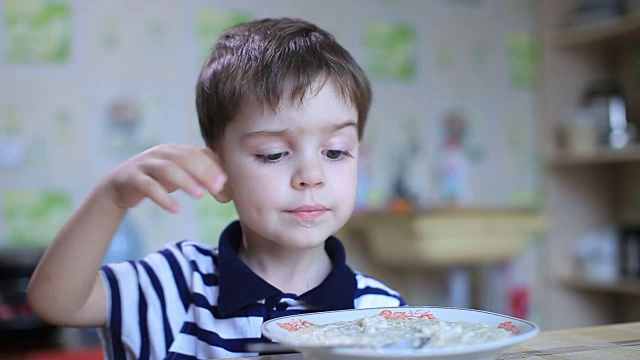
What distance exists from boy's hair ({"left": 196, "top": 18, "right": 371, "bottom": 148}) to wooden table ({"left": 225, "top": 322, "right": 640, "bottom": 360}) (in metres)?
0.32

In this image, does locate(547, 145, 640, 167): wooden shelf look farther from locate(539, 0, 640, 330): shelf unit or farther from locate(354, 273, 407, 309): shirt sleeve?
locate(354, 273, 407, 309): shirt sleeve

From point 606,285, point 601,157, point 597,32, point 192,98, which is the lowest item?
point 606,285

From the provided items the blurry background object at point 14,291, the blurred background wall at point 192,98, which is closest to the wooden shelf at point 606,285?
the blurred background wall at point 192,98

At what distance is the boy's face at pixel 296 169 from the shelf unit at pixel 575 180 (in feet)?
8.01

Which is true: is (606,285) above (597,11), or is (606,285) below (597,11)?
below

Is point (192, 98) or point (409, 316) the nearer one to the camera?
point (409, 316)

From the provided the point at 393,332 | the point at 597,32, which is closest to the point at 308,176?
the point at 393,332

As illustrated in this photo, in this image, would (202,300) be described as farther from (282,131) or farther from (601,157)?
(601,157)

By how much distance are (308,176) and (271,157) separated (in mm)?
56

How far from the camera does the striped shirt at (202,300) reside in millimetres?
870

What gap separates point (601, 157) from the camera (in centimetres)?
287

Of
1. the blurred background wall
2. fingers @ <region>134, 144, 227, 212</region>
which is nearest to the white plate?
A: fingers @ <region>134, 144, 227, 212</region>

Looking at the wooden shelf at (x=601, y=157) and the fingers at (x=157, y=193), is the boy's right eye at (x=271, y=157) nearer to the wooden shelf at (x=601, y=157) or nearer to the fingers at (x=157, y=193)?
the fingers at (x=157, y=193)

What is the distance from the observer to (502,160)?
317 centimetres
